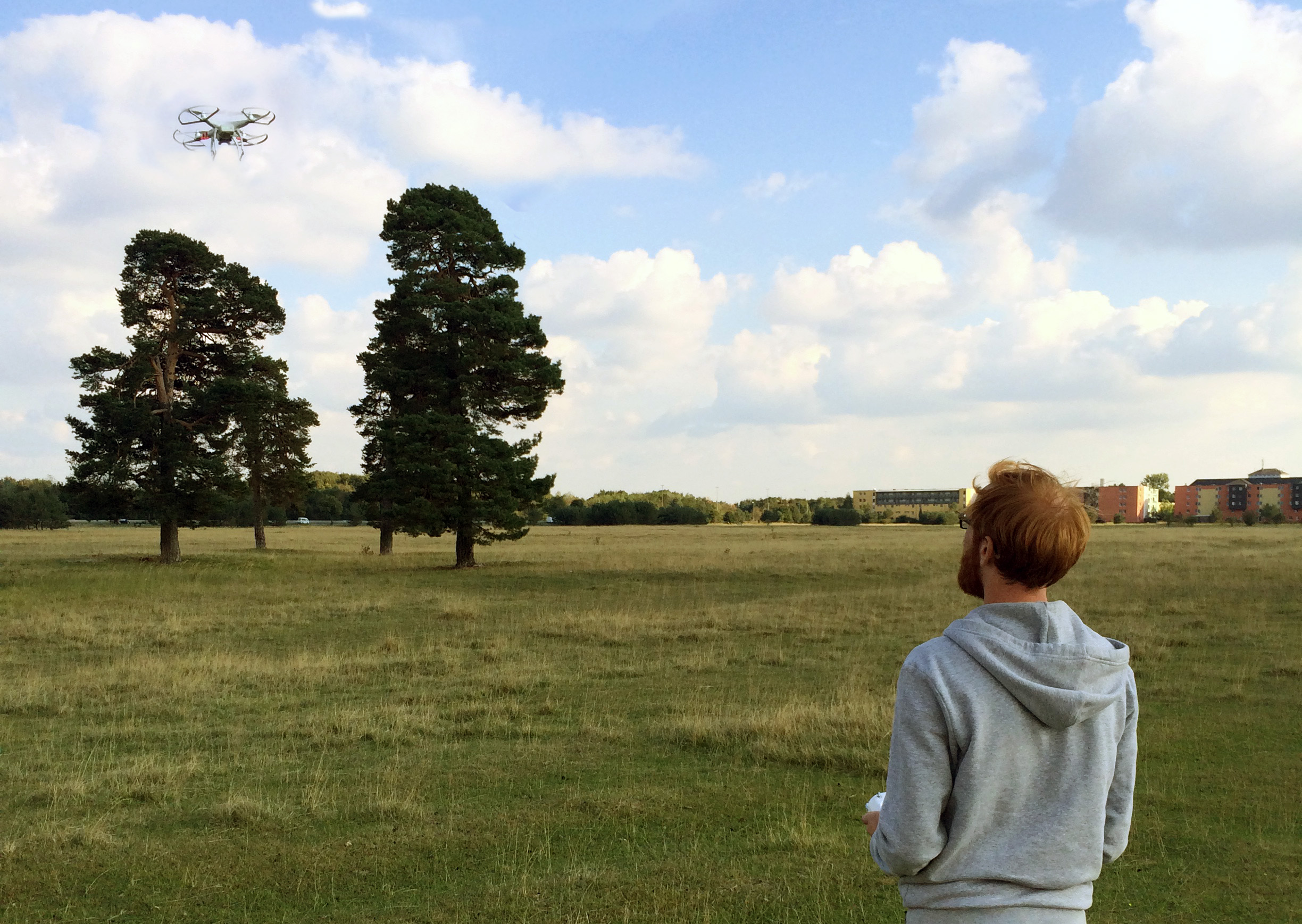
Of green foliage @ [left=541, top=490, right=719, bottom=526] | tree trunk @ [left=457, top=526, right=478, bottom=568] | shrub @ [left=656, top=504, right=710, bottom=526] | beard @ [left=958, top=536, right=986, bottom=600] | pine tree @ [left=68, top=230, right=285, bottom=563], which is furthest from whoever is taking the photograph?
shrub @ [left=656, top=504, right=710, bottom=526]

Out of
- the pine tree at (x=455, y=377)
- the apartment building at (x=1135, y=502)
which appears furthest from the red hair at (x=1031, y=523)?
the apartment building at (x=1135, y=502)

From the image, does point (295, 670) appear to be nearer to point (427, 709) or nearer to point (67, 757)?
point (427, 709)

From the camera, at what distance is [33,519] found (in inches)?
3504

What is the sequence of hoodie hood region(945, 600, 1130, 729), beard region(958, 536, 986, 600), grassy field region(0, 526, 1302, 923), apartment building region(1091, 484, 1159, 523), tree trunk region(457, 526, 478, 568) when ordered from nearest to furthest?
hoodie hood region(945, 600, 1130, 729), beard region(958, 536, 986, 600), grassy field region(0, 526, 1302, 923), tree trunk region(457, 526, 478, 568), apartment building region(1091, 484, 1159, 523)

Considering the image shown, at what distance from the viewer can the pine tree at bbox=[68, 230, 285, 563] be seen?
1174 inches

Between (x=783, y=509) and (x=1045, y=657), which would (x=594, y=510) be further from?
(x=1045, y=657)

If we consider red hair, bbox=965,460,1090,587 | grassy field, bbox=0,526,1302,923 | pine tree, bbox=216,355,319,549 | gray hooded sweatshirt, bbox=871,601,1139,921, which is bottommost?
grassy field, bbox=0,526,1302,923

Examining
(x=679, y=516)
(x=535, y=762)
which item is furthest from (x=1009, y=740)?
(x=679, y=516)

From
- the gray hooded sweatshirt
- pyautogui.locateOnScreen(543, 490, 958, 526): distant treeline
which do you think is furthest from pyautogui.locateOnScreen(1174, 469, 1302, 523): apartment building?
the gray hooded sweatshirt

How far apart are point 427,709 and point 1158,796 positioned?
272 inches

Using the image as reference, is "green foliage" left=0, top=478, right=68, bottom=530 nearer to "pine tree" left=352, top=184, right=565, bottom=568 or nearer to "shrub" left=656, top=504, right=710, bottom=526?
"shrub" left=656, top=504, right=710, bottom=526

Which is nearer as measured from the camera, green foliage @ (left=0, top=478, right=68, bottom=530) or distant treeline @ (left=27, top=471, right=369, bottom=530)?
distant treeline @ (left=27, top=471, right=369, bottom=530)

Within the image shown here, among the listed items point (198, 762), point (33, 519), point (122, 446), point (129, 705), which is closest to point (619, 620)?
point (129, 705)

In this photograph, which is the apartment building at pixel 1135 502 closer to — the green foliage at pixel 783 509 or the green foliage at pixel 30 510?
the green foliage at pixel 783 509
